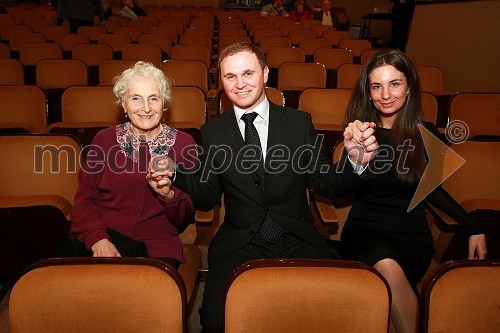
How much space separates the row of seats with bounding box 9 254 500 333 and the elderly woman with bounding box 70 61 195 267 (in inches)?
23.5

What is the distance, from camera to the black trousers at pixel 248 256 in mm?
1444

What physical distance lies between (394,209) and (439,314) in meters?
0.75

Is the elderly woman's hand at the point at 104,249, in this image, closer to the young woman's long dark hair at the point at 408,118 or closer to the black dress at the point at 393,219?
the black dress at the point at 393,219

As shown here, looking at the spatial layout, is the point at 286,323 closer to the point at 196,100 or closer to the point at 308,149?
the point at 308,149

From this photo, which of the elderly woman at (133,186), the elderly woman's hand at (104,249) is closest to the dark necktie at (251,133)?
the elderly woman at (133,186)

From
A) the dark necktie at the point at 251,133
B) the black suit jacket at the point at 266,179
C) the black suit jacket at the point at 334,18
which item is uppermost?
the black suit jacket at the point at 334,18

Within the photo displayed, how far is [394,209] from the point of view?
1793 millimetres

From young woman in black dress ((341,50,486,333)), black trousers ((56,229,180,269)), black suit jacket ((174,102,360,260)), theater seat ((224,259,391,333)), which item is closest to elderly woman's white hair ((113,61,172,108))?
black suit jacket ((174,102,360,260))

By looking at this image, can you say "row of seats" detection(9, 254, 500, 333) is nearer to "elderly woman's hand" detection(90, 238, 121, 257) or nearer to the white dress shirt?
"elderly woman's hand" detection(90, 238, 121, 257)

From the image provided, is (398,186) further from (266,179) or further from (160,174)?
(160,174)

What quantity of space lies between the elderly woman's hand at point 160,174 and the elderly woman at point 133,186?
14 cm

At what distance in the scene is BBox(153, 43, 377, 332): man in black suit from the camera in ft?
5.34

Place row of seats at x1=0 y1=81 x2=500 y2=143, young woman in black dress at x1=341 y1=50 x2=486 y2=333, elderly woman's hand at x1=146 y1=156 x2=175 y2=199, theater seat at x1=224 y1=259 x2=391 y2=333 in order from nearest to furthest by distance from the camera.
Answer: theater seat at x1=224 y1=259 x2=391 y2=333
elderly woman's hand at x1=146 y1=156 x2=175 y2=199
young woman in black dress at x1=341 y1=50 x2=486 y2=333
row of seats at x1=0 y1=81 x2=500 y2=143

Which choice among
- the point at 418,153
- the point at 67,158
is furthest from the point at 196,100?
the point at 418,153
